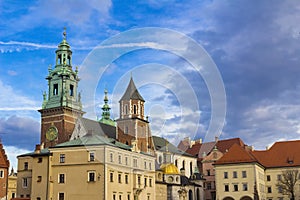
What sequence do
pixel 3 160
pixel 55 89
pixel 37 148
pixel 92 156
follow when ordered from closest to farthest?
pixel 92 156 → pixel 3 160 → pixel 37 148 → pixel 55 89

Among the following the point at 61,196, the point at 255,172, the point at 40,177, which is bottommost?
the point at 61,196

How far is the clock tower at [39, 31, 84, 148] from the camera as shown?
8400 centimetres

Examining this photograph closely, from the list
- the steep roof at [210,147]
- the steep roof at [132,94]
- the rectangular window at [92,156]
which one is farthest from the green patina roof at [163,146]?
the rectangular window at [92,156]

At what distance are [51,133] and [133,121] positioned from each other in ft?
62.6

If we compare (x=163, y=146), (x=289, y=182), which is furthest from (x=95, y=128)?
(x=289, y=182)

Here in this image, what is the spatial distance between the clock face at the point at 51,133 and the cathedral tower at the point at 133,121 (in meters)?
14.9

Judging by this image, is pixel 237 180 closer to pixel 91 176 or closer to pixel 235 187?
pixel 235 187

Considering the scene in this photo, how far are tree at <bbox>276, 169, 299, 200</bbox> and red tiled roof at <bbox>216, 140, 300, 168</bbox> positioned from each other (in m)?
2.94

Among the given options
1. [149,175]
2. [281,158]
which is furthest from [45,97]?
[281,158]

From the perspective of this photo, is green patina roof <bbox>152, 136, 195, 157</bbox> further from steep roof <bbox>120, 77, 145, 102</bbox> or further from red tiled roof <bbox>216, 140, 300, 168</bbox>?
red tiled roof <bbox>216, 140, 300, 168</bbox>

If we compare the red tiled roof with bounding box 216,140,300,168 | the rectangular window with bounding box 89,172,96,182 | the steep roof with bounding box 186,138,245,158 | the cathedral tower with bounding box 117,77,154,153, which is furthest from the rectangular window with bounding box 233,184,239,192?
the steep roof with bounding box 186,138,245,158

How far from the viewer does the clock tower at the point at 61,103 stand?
276 ft

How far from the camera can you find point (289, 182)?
81625 mm

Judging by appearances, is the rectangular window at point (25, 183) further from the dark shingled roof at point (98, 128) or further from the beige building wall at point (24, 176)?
the dark shingled roof at point (98, 128)
